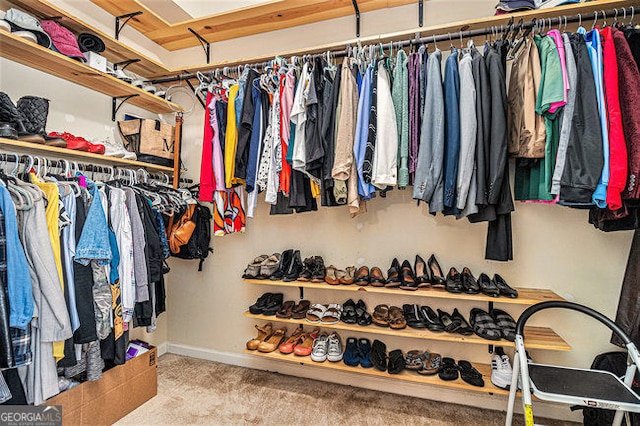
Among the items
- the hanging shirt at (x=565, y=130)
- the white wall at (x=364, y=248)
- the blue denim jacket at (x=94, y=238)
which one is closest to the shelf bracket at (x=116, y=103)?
the white wall at (x=364, y=248)

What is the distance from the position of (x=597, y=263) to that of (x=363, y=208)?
1.45 m

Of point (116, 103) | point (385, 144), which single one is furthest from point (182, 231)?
point (385, 144)

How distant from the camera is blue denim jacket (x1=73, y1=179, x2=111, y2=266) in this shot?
1.47 meters

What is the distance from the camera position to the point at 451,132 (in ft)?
5.09

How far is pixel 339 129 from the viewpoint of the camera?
1.67m

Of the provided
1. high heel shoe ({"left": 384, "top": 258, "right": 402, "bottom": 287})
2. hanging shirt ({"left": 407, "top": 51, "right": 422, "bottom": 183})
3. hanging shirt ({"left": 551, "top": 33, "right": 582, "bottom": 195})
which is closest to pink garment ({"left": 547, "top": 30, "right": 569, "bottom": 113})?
hanging shirt ({"left": 551, "top": 33, "right": 582, "bottom": 195})

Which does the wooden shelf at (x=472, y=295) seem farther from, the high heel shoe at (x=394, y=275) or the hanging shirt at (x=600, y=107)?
the hanging shirt at (x=600, y=107)

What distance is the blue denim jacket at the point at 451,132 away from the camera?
1.54 m

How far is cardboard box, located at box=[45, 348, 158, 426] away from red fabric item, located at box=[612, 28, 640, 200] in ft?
9.12

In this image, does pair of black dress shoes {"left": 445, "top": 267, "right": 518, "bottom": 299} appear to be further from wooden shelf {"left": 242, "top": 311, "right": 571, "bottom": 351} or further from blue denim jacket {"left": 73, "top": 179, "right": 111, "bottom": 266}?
blue denim jacket {"left": 73, "top": 179, "right": 111, "bottom": 266}

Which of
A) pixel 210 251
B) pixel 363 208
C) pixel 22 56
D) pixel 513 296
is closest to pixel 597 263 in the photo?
pixel 513 296

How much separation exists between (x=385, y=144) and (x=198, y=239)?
1.60m

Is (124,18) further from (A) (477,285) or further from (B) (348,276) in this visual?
(A) (477,285)

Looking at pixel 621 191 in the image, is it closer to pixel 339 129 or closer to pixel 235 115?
pixel 339 129
